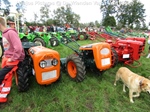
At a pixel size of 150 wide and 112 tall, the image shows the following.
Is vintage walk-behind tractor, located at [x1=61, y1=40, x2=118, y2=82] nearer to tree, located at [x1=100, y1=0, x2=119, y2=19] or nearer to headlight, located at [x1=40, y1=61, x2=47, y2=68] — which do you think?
headlight, located at [x1=40, y1=61, x2=47, y2=68]

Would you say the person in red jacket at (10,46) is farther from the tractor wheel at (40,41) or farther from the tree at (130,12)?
the tree at (130,12)

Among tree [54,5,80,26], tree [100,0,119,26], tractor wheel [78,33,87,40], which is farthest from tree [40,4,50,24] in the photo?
tractor wheel [78,33,87,40]

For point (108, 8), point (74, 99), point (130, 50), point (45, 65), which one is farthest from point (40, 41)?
point (108, 8)

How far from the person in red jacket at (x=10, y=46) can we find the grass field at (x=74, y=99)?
65cm

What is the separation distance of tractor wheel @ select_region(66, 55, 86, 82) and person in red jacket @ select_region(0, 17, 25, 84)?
1.28 m

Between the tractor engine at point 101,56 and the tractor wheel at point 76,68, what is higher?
the tractor engine at point 101,56

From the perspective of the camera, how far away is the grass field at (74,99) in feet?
8.12

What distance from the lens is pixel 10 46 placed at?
94.1 inches

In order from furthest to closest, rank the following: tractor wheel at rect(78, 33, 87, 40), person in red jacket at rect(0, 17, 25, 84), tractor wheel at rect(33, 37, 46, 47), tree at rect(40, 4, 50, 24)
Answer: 1. tree at rect(40, 4, 50, 24)
2. tractor wheel at rect(78, 33, 87, 40)
3. tractor wheel at rect(33, 37, 46, 47)
4. person in red jacket at rect(0, 17, 25, 84)

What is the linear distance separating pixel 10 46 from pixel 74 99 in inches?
64.6

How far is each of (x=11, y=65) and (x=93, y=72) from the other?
2.33 m

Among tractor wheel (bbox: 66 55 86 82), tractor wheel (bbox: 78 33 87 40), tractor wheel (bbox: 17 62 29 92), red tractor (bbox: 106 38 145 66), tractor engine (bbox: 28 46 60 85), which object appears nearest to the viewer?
tractor engine (bbox: 28 46 60 85)

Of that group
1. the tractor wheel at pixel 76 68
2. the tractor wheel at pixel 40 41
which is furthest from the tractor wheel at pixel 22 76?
the tractor wheel at pixel 40 41

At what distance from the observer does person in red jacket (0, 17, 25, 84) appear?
2.29 m
